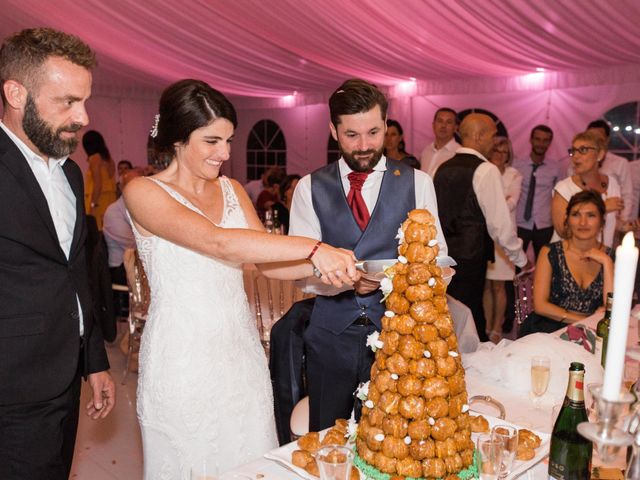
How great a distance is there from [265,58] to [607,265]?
20.8 ft

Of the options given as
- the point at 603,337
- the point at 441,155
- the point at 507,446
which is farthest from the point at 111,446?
the point at 441,155

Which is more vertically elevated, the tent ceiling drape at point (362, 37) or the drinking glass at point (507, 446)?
the tent ceiling drape at point (362, 37)

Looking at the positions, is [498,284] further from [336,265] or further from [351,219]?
[336,265]

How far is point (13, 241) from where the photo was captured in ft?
5.63

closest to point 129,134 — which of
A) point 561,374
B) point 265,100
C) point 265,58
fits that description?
point 265,100

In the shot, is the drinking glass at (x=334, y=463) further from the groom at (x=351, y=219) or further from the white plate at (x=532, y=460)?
the groom at (x=351, y=219)

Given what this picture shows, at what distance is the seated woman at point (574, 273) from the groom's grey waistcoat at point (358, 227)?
53.7 inches

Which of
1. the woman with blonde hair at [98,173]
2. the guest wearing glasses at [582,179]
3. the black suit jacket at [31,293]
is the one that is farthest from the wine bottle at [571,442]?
the woman with blonde hair at [98,173]

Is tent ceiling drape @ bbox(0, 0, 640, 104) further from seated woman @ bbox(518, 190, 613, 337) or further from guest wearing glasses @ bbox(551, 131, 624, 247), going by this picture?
seated woman @ bbox(518, 190, 613, 337)

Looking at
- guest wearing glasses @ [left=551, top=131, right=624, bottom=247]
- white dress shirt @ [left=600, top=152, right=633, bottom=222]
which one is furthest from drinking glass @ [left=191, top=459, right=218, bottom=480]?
white dress shirt @ [left=600, top=152, right=633, bottom=222]

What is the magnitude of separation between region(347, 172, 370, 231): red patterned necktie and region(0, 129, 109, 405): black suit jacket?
0.95 metres

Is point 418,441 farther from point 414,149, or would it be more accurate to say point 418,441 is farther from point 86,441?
point 414,149

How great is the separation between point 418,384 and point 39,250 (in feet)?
3.62

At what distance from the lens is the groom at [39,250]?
66.8 inches
